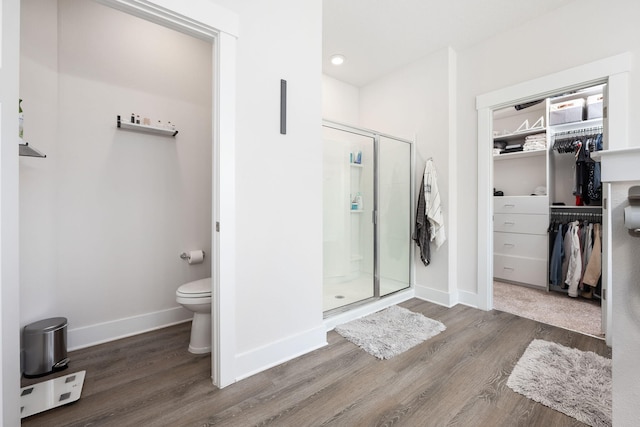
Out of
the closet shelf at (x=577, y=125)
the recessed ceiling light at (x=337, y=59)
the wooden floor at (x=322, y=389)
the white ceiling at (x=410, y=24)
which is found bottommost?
the wooden floor at (x=322, y=389)

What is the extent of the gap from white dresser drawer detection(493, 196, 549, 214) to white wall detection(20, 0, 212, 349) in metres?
3.67

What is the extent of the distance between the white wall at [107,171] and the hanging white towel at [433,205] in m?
2.25

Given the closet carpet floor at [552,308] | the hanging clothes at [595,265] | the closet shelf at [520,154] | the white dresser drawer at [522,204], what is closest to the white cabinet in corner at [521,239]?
the white dresser drawer at [522,204]

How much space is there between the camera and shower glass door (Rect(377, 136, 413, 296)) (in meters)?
3.01

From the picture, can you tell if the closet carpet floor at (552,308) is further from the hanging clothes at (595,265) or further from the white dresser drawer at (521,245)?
the white dresser drawer at (521,245)

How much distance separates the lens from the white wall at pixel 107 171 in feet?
6.36

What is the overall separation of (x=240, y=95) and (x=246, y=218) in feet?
2.45

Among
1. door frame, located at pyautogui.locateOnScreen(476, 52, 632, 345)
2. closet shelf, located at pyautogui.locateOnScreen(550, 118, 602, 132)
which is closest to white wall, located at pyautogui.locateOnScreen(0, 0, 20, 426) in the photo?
door frame, located at pyautogui.locateOnScreen(476, 52, 632, 345)

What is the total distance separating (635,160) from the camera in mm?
734

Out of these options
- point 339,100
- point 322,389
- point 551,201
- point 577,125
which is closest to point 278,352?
point 322,389

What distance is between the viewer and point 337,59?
318 cm

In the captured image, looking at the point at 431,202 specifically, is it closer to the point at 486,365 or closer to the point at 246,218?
the point at 486,365

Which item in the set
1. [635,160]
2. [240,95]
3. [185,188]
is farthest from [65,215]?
[635,160]

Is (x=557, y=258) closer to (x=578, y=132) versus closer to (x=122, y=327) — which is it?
(x=578, y=132)
